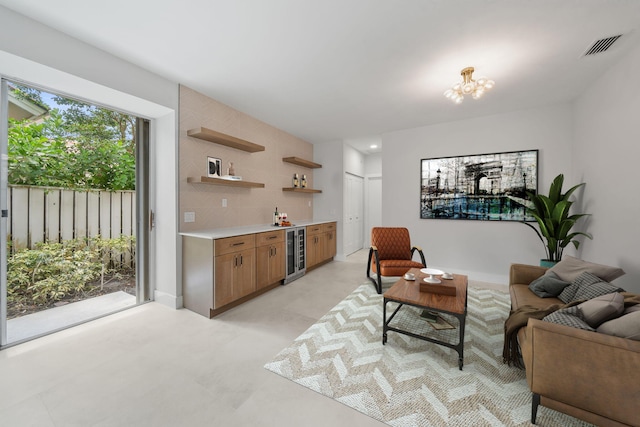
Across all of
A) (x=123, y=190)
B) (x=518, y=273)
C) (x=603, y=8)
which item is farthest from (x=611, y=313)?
(x=123, y=190)

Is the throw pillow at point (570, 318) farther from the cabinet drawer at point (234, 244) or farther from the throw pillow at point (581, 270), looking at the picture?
the cabinet drawer at point (234, 244)

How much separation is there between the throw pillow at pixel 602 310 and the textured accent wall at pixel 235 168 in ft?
11.9

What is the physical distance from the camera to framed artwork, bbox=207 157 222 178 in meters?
3.31

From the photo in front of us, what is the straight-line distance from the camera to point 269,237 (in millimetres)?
3465

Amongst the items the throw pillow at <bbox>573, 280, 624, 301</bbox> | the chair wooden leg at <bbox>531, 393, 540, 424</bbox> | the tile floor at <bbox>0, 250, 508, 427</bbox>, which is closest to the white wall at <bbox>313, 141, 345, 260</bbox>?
the tile floor at <bbox>0, 250, 508, 427</bbox>

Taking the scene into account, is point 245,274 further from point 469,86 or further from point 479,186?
point 479,186

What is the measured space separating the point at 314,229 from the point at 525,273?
3.04 meters

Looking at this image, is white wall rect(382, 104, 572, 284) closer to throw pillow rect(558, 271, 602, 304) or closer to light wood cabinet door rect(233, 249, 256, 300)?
throw pillow rect(558, 271, 602, 304)

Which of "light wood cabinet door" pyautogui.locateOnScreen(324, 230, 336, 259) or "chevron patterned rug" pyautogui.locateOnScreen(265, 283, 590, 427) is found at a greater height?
"light wood cabinet door" pyautogui.locateOnScreen(324, 230, 336, 259)

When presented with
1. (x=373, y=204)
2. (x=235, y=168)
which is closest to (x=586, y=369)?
(x=235, y=168)

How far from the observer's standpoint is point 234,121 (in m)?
3.65

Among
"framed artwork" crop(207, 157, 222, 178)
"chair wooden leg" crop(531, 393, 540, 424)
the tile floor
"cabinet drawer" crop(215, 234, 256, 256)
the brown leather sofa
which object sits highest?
"framed artwork" crop(207, 157, 222, 178)

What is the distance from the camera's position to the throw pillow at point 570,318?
54.4 inches

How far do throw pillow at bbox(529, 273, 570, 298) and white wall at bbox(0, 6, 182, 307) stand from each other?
373 cm
